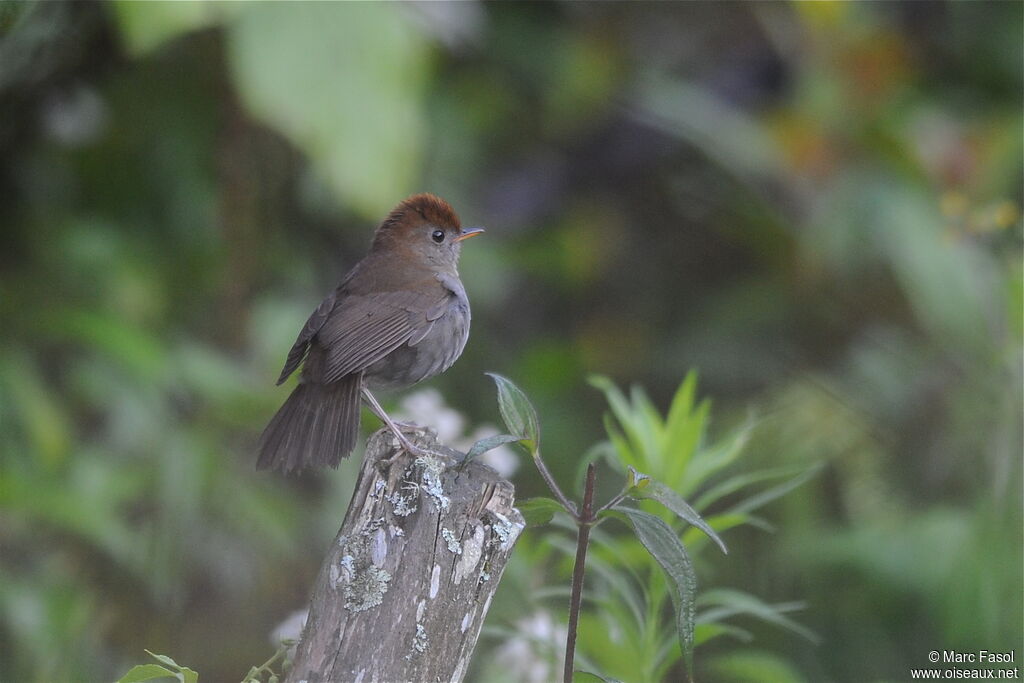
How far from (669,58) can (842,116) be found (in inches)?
52.4

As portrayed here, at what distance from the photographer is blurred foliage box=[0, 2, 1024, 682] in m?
4.38

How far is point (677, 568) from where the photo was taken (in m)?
1.80

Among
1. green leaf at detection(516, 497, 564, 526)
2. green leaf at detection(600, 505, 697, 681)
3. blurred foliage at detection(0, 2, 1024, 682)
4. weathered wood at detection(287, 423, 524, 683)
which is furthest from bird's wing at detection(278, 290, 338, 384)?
green leaf at detection(600, 505, 697, 681)

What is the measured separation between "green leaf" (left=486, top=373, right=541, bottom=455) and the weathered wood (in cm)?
20

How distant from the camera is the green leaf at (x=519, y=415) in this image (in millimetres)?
1853

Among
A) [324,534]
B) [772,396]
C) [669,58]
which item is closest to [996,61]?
[669,58]

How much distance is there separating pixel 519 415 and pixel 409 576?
1.06 feet

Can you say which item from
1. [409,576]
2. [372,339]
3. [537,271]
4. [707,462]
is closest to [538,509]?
[409,576]

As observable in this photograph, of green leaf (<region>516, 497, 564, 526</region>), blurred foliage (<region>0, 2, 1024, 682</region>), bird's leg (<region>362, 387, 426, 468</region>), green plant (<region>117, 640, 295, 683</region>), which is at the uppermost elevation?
blurred foliage (<region>0, 2, 1024, 682</region>)

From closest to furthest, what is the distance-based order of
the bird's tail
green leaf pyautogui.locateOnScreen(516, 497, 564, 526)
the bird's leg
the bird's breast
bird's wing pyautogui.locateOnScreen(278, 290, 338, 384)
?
green leaf pyautogui.locateOnScreen(516, 497, 564, 526), the bird's leg, the bird's tail, bird's wing pyautogui.locateOnScreen(278, 290, 338, 384), the bird's breast

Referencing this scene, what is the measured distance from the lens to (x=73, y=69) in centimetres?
501

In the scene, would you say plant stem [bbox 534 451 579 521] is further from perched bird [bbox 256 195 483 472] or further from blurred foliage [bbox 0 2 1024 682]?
blurred foliage [bbox 0 2 1024 682]

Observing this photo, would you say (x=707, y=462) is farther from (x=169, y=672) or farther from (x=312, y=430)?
(x=169, y=672)

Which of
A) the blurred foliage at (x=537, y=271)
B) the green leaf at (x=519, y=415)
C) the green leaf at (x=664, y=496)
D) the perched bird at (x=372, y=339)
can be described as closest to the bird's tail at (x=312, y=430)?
the perched bird at (x=372, y=339)
